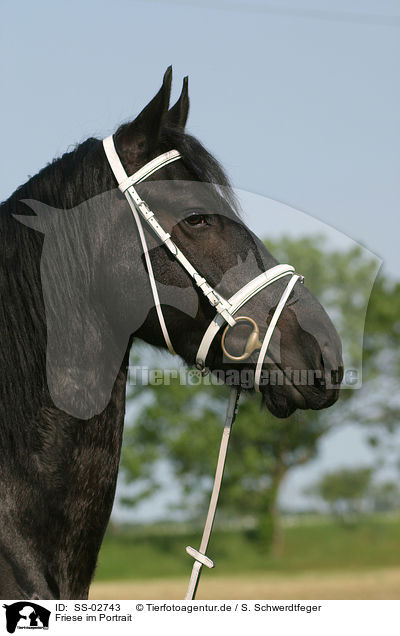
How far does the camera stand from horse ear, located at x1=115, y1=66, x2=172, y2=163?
316 cm

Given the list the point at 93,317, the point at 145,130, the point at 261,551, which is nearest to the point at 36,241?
the point at 93,317

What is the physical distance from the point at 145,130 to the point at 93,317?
984mm

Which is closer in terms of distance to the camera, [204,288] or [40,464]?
[40,464]

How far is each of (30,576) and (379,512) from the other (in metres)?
36.8

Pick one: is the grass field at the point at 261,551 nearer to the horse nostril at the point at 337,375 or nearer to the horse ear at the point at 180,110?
the horse nostril at the point at 337,375

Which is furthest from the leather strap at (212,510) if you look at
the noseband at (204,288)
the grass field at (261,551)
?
the grass field at (261,551)

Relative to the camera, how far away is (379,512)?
120ft

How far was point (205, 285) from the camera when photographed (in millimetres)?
3158

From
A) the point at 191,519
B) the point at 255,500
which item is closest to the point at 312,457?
the point at 255,500

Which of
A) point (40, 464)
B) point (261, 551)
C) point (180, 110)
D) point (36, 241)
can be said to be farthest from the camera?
point (261, 551)

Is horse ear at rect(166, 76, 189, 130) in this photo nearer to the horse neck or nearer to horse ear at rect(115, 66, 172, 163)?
horse ear at rect(115, 66, 172, 163)
